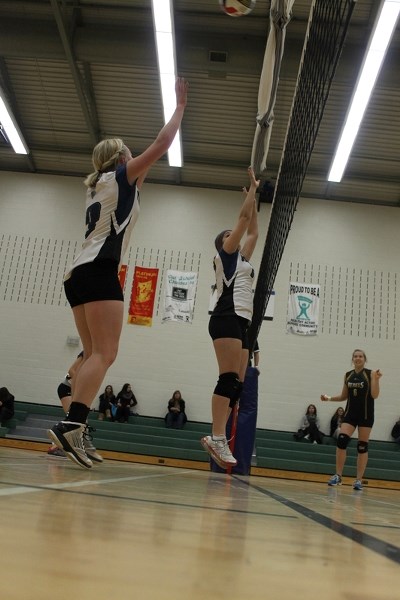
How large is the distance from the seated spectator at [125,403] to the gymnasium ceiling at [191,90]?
614 centimetres

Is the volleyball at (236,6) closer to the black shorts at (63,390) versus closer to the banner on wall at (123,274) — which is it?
the black shorts at (63,390)

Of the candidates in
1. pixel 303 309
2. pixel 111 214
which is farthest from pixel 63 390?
pixel 303 309

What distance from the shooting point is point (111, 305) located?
2.90 m

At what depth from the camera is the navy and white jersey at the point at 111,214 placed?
10.0 ft

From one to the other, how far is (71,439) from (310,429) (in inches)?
468

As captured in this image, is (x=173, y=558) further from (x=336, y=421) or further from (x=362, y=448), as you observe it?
(x=336, y=421)

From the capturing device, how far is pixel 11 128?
47.4 ft

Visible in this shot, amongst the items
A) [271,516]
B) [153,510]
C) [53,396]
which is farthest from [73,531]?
[53,396]

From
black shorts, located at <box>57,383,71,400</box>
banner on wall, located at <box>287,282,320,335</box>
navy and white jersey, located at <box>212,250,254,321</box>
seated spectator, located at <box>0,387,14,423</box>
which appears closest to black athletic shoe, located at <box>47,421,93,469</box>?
navy and white jersey, located at <box>212,250,254,321</box>

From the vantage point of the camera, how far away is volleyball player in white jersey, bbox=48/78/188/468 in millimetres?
2793

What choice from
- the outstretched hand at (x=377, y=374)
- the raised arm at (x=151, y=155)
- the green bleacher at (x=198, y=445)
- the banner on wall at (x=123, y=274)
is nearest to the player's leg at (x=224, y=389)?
the raised arm at (x=151, y=155)

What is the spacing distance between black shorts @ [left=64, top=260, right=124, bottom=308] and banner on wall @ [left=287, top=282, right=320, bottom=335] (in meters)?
12.2

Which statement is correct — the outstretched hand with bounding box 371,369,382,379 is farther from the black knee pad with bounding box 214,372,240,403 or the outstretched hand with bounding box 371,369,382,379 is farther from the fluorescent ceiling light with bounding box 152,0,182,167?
the fluorescent ceiling light with bounding box 152,0,182,167

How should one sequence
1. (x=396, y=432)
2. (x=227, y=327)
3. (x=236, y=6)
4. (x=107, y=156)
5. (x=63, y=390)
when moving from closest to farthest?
1. (x=107, y=156)
2. (x=227, y=327)
3. (x=236, y=6)
4. (x=63, y=390)
5. (x=396, y=432)
